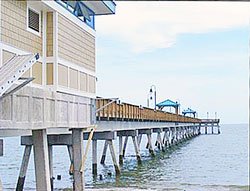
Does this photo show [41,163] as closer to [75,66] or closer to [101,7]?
[75,66]

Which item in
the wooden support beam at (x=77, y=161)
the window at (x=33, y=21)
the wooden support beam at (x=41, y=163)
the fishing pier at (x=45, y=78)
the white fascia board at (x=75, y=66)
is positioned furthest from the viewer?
the wooden support beam at (x=77, y=161)

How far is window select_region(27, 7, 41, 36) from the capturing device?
15.3 metres

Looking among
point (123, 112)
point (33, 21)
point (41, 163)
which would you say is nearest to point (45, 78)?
point (33, 21)

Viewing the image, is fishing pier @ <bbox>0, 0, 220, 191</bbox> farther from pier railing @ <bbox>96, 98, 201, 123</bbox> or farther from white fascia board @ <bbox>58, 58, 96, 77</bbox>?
pier railing @ <bbox>96, 98, 201, 123</bbox>

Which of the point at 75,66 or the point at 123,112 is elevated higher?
the point at 75,66

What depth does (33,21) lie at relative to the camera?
15.7 metres

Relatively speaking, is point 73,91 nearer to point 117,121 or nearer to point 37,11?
point 37,11

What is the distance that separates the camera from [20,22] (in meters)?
14.6

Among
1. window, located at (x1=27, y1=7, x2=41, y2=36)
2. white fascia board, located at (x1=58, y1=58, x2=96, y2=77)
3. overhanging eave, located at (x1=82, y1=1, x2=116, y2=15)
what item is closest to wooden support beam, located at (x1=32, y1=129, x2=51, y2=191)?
white fascia board, located at (x1=58, y1=58, x2=96, y2=77)

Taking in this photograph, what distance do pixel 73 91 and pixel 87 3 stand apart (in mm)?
14616

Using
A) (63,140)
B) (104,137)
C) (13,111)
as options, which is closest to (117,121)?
(104,137)

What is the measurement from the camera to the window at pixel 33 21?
15.3 meters

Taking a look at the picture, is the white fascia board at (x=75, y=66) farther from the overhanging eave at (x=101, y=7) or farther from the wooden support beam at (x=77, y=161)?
the overhanging eave at (x=101, y=7)

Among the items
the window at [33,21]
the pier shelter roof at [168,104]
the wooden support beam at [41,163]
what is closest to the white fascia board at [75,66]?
the window at [33,21]
